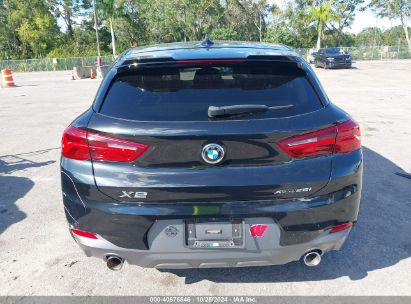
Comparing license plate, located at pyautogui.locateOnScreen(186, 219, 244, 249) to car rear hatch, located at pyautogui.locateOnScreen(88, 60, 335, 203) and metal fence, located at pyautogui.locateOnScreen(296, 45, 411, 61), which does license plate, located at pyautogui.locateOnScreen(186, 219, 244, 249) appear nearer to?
car rear hatch, located at pyautogui.locateOnScreen(88, 60, 335, 203)

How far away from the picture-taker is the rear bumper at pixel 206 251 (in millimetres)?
2324

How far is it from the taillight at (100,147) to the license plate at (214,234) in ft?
1.85

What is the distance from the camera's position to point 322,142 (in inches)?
90.7

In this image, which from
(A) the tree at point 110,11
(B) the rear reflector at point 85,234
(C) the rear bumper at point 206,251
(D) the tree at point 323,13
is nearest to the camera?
(C) the rear bumper at point 206,251

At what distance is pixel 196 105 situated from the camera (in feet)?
7.68

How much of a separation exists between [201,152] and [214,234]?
0.54 metres

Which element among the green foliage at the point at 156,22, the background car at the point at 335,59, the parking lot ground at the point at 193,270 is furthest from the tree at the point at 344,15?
the parking lot ground at the point at 193,270

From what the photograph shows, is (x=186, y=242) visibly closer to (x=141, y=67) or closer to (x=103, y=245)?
(x=103, y=245)

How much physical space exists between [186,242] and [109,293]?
89 centimetres

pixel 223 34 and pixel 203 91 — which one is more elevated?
pixel 223 34

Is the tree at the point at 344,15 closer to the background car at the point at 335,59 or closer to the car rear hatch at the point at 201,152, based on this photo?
the background car at the point at 335,59

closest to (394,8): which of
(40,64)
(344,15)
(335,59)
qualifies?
(344,15)

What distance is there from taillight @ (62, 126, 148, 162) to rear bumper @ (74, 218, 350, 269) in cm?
47

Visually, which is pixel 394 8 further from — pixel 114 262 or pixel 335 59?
pixel 114 262
